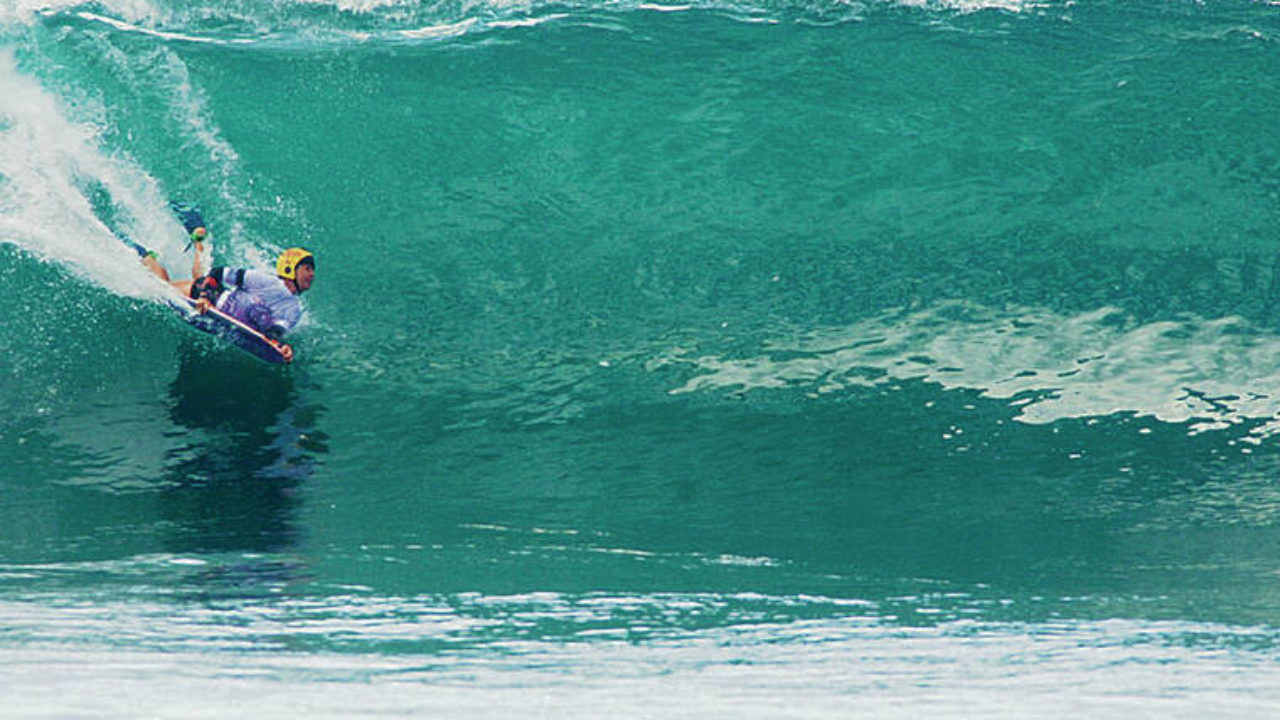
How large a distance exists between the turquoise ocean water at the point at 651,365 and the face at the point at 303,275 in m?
0.52

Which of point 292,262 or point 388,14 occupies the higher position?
point 388,14

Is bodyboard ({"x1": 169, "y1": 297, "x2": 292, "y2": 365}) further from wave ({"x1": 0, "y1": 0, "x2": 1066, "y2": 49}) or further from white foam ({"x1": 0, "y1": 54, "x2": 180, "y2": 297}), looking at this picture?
wave ({"x1": 0, "y1": 0, "x2": 1066, "y2": 49})

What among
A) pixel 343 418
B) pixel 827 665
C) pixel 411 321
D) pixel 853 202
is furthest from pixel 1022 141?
pixel 827 665

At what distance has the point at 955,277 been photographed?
756cm

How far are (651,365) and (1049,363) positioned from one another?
221 cm

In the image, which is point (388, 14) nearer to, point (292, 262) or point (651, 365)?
point (292, 262)

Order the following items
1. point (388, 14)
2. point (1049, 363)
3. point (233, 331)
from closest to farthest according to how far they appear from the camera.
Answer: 1. point (233, 331)
2. point (1049, 363)
3. point (388, 14)

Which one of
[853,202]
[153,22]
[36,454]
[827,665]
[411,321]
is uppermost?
[153,22]

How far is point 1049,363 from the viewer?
696 cm

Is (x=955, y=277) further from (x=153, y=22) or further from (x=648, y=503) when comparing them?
(x=153, y=22)

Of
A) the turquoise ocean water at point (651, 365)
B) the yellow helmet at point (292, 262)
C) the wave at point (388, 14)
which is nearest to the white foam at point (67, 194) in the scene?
the turquoise ocean water at point (651, 365)

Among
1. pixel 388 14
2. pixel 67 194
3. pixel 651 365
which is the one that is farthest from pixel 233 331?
pixel 388 14

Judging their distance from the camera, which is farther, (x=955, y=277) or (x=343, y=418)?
(x=955, y=277)

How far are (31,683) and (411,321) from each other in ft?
14.2
